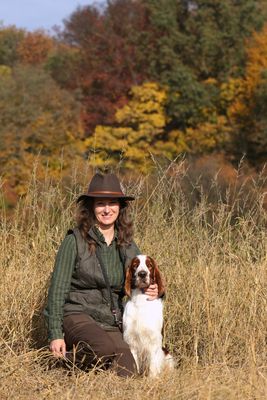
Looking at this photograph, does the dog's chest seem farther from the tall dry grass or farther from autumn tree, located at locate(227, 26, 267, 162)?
autumn tree, located at locate(227, 26, 267, 162)

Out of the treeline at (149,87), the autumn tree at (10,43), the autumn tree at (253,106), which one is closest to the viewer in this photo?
the autumn tree at (253,106)

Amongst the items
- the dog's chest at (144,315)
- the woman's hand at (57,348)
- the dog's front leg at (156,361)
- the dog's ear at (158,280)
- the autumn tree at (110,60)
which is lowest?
the dog's front leg at (156,361)

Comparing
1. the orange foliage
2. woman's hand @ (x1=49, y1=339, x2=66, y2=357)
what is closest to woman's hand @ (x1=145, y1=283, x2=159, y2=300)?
woman's hand @ (x1=49, y1=339, x2=66, y2=357)

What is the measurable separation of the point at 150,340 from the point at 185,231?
1.65 m

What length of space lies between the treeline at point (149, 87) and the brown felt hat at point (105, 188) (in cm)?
2667

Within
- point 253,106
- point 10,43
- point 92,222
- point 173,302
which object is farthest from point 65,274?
point 10,43

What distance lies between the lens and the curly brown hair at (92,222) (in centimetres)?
575

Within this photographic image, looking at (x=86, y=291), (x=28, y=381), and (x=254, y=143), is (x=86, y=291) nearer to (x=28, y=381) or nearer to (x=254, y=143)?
(x=28, y=381)

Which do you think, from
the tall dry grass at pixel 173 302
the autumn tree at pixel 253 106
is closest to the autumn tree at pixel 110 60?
the autumn tree at pixel 253 106

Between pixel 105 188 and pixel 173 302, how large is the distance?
107 cm

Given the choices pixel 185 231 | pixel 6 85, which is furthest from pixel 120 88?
pixel 185 231

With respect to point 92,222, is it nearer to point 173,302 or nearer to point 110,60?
point 173,302

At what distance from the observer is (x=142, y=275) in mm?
5395

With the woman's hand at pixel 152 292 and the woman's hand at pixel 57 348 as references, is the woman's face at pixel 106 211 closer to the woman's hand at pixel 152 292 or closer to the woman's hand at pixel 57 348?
the woman's hand at pixel 152 292
